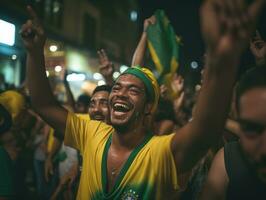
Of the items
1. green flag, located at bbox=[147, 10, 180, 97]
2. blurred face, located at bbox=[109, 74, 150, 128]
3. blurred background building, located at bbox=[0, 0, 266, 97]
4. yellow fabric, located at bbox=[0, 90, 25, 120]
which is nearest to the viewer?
blurred face, located at bbox=[109, 74, 150, 128]

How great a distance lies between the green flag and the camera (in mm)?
5922

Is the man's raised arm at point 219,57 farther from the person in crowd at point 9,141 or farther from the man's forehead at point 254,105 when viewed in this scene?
the person in crowd at point 9,141

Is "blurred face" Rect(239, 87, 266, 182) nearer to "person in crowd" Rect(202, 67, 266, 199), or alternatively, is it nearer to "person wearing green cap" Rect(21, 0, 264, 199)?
"person in crowd" Rect(202, 67, 266, 199)

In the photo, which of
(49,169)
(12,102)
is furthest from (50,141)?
(12,102)

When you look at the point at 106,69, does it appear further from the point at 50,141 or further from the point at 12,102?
the point at 50,141

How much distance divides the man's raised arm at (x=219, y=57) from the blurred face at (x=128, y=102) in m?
0.92

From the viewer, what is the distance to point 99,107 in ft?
14.3

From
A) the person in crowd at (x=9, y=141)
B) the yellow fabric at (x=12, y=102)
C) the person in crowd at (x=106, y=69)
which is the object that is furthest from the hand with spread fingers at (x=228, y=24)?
the person in crowd at (x=106, y=69)

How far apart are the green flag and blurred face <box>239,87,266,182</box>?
3842mm

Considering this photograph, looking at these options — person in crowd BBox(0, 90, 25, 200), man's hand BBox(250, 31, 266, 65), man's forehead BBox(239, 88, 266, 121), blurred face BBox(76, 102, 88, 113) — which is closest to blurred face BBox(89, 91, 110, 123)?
person in crowd BBox(0, 90, 25, 200)

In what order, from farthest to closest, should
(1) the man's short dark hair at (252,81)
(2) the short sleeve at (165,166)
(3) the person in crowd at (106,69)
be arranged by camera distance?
(3) the person in crowd at (106,69), (2) the short sleeve at (165,166), (1) the man's short dark hair at (252,81)

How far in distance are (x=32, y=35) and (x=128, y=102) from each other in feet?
2.91

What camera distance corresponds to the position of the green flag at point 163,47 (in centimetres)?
592

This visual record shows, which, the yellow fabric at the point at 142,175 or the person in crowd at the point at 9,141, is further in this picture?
the person in crowd at the point at 9,141
